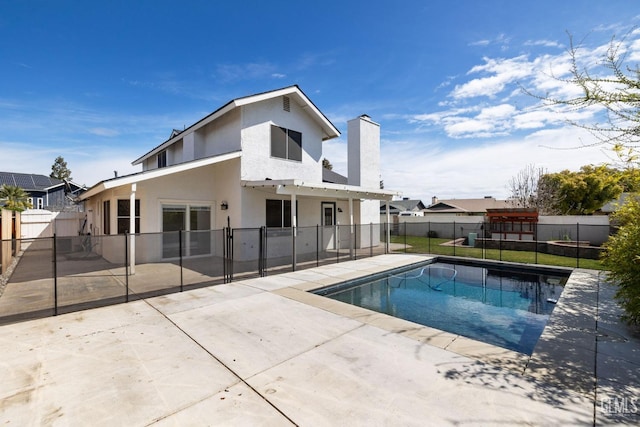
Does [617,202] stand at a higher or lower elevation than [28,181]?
lower

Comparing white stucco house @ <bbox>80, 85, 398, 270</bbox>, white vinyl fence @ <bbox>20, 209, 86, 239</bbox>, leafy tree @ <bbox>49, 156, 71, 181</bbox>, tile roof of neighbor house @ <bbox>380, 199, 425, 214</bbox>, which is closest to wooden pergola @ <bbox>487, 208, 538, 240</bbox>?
white stucco house @ <bbox>80, 85, 398, 270</bbox>

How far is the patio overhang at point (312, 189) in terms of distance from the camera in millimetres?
9906

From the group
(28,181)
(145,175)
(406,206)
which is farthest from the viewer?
(406,206)

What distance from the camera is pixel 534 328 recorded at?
6.11 m

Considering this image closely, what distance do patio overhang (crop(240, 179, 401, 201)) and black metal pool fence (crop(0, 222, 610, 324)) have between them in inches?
54.7

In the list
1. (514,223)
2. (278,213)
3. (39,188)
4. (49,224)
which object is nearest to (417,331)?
(278,213)

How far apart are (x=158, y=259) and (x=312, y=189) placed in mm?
6436

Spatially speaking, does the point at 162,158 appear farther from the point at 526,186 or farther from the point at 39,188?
the point at 39,188

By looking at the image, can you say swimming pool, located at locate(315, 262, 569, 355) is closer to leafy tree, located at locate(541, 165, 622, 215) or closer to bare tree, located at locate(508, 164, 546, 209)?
bare tree, located at locate(508, 164, 546, 209)

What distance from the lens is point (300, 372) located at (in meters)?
3.62

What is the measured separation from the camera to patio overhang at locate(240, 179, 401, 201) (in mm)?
9906

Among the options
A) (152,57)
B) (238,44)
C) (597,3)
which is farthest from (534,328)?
(152,57)

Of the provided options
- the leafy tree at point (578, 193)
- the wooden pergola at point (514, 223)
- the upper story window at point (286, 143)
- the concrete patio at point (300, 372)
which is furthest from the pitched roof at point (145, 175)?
the leafy tree at point (578, 193)

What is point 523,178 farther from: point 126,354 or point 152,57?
point 126,354
